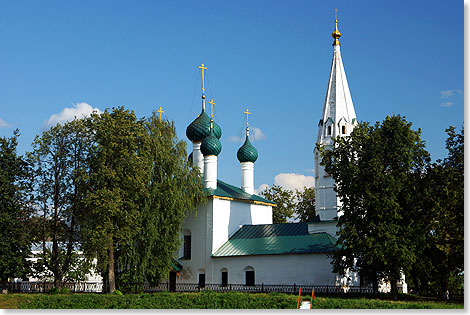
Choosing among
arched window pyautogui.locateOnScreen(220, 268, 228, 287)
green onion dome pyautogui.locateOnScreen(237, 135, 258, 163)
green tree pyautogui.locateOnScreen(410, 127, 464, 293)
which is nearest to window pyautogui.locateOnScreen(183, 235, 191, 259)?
arched window pyautogui.locateOnScreen(220, 268, 228, 287)

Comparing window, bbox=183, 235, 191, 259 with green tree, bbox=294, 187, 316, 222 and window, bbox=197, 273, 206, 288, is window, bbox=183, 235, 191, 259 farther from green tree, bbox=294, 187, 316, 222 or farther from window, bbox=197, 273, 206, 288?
green tree, bbox=294, 187, 316, 222

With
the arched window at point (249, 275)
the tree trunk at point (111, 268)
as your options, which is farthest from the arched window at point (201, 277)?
the tree trunk at point (111, 268)

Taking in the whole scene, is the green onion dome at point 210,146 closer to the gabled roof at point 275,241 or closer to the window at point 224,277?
the gabled roof at point 275,241

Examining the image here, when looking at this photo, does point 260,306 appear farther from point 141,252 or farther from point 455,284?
point 455,284

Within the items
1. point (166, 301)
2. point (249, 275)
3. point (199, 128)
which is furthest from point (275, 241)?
point (166, 301)

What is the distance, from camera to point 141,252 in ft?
78.7

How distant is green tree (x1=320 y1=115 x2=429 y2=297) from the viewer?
66.1ft

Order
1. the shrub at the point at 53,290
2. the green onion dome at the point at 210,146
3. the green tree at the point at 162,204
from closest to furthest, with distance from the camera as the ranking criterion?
1. the shrub at the point at 53,290
2. the green tree at the point at 162,204
3. the green onion dome at the point at 210,146

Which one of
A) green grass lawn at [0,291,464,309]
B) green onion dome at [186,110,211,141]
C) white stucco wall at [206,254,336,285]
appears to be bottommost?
green grass lawn at [0,291,464,309]

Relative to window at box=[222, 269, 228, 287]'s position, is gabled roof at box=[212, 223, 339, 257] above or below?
above

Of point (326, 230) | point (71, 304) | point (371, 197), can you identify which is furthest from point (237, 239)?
point (71, 304)

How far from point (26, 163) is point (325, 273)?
1352 cm

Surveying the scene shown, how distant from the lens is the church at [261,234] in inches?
987

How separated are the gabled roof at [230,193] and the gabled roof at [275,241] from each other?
5.15ft
